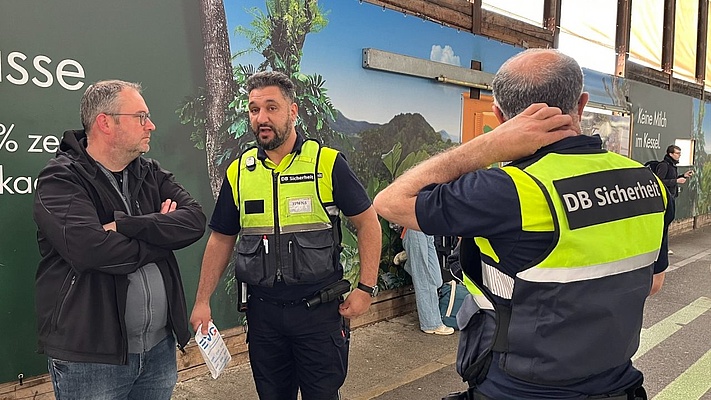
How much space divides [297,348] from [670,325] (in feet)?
15.2

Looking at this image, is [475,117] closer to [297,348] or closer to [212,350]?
[297,348]

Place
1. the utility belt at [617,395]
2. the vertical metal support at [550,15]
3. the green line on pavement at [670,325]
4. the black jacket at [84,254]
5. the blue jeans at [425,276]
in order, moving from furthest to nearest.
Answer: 1. the vertical metal support at [550,15]
2. the blue jeans at [425,276]
3. the green line on pavement at [670,325]
4. the black jacket at [84,254]
5. the utility belt at [617,395]

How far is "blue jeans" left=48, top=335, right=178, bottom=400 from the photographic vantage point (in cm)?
206

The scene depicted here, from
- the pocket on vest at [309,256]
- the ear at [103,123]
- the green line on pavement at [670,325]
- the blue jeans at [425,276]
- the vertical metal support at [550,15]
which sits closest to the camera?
the ear at [103,123]

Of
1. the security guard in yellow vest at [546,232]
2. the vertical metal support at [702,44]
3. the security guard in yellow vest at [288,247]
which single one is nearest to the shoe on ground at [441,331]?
the security guard in yellow vest at [288,247]

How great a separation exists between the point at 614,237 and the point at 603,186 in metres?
0.14

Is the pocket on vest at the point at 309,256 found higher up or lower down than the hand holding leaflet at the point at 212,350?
higher up

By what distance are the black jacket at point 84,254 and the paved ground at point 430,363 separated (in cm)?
189

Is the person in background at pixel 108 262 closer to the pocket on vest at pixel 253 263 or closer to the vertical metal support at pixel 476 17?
the pocket on vest at pixel 253 263

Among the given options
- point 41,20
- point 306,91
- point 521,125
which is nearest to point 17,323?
point 41,20

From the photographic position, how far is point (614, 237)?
4.92 feet

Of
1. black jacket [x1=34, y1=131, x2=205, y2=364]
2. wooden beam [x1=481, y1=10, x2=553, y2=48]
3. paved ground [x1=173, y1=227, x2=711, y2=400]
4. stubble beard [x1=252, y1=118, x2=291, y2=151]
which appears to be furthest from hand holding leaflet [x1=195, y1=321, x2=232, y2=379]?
wooden beam [x1=481, y1=10, x2=553, y2=48]

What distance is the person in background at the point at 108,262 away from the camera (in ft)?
6.65

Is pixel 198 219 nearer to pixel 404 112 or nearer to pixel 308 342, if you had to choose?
pixel 308 342
